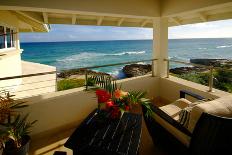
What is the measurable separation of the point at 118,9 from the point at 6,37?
3521 mm

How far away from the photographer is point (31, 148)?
270cm

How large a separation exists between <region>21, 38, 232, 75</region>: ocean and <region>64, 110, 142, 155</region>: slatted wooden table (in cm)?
2246

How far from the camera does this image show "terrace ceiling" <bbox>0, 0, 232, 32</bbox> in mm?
2686

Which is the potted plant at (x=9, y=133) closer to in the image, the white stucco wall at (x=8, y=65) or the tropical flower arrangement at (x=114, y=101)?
the tropical flower arrangement at (x=114, y=101)

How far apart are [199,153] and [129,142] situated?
667mm

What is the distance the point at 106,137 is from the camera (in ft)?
6.29

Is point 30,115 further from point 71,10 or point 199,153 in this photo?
Answer: point 199,153

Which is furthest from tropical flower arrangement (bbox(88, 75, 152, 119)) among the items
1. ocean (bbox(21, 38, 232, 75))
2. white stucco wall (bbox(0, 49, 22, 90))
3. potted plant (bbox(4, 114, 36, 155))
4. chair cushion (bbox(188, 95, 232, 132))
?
ocean (bbox(21, 38, 232, 75))

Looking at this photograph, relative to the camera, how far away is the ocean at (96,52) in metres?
26.3

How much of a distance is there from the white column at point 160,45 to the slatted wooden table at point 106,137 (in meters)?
2.38

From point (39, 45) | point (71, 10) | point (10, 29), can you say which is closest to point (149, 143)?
point (71, 10)

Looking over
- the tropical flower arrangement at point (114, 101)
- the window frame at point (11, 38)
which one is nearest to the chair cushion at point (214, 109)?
the tropical flower arrangement at point (114, 101)

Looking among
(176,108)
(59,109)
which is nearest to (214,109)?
(176,108)

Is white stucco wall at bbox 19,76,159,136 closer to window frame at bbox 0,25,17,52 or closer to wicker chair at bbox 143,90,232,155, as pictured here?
wicker chair at bbox 143,90,232,155
